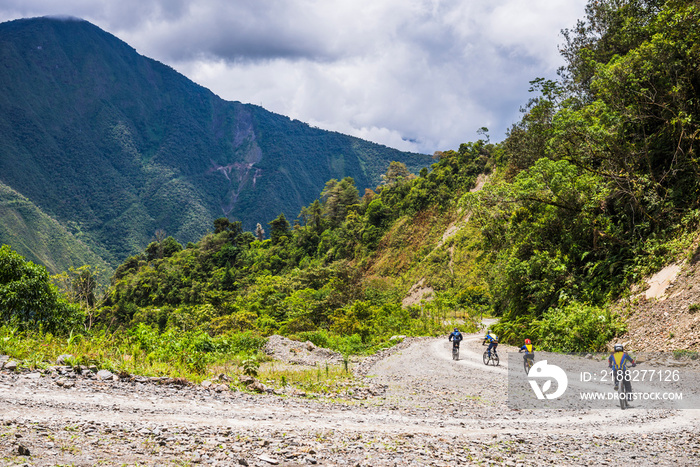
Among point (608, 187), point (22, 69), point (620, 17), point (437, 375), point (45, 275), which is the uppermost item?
point (22, 69)

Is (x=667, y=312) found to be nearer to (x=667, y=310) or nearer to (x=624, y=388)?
(x=667, y=310)

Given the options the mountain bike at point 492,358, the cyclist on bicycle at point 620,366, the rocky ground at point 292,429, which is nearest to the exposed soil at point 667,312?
the cyclist on bicycle at point 620,366

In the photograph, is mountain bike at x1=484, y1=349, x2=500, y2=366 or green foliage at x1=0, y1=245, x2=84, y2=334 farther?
mountain bike at x1=484, y1=349, x2=500, y2=366

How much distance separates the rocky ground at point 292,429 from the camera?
416cm

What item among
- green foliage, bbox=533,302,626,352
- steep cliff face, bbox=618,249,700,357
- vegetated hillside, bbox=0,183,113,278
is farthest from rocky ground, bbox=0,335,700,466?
vegetated hillside, bbox=0,183,113,278

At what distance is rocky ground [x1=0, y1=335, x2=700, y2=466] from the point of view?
416 centimetres

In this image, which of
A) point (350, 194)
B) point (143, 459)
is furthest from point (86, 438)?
point (350, 194)

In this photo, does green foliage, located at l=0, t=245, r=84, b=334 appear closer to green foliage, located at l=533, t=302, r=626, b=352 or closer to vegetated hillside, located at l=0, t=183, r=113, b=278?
green foliage, located at l=533, t=302, r=626, b=352

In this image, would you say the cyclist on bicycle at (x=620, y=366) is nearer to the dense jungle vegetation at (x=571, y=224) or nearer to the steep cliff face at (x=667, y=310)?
the steep cliff face at (x=667, y=310)

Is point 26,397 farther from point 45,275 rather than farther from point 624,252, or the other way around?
point 624,252

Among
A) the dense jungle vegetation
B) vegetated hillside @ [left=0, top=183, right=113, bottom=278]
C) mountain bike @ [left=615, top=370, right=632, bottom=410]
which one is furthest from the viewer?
vegetated hillside @ [left=0, top=183, right=113, bottom=278]

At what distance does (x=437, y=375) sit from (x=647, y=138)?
490 inches

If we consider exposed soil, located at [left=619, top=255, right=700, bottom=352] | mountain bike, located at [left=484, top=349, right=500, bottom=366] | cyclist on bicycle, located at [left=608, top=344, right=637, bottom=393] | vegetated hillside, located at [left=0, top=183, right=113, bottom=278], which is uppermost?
vegetated hillside, located at [left=0, top=183, right=113, bottom=278]

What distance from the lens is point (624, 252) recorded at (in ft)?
51.0
